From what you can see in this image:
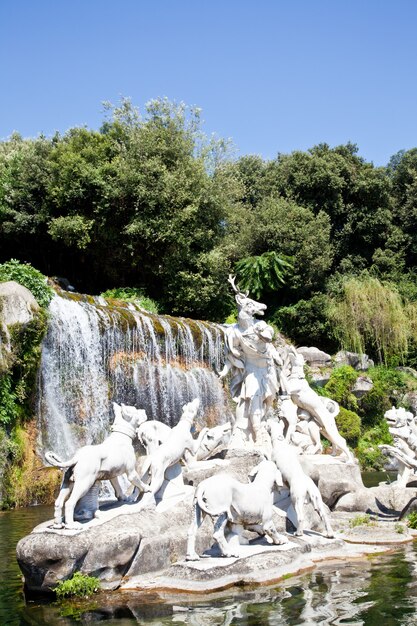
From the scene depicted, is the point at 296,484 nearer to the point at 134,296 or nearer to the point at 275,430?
the point at 275,430

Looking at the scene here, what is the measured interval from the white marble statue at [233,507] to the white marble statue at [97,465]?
987 millimetres

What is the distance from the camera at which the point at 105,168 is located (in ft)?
94.5

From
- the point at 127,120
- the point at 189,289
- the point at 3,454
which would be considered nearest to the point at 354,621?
the point at 3,454

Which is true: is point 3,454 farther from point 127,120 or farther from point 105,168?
point 127,120

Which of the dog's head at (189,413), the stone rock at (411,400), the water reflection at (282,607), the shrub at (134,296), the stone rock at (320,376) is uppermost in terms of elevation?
the shrub at (134,296)

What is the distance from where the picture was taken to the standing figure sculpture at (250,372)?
11.4 metres

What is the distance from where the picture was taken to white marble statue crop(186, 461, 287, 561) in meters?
7.25

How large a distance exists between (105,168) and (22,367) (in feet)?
44.9

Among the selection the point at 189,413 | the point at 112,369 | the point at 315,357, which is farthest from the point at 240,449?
the point at 315,357

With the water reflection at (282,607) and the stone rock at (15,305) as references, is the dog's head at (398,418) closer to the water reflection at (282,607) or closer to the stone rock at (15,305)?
the water reflection at (282,607)

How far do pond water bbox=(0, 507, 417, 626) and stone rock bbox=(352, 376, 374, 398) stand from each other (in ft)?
66.1

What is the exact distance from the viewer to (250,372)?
→ 11.6 m

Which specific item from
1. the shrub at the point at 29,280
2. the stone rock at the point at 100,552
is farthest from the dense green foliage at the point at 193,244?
the stone rock at the point at 100,552

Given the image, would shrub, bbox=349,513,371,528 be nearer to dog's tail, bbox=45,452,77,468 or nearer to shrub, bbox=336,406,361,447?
dog's tail, bbox=45,452,77,468
